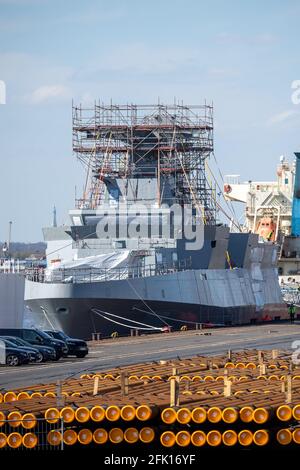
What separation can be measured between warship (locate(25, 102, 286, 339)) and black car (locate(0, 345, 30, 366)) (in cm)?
1233

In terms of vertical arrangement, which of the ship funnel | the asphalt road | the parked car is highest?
the ship funnel

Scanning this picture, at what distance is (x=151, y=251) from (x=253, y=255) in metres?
13.9

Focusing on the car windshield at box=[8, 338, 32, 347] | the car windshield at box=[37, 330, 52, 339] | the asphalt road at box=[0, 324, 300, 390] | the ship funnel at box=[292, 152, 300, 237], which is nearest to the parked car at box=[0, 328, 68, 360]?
the car windshield at box=[37, 330, 52, 339]

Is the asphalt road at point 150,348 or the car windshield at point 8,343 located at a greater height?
the car windshield at point 8,343

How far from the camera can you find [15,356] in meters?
39.0

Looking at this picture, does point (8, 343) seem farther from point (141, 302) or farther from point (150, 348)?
point (141, 302)

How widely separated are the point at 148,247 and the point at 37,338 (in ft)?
48.4

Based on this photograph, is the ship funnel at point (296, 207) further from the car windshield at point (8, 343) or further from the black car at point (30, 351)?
the car windshield at point (8, 343)

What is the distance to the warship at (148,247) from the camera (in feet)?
177

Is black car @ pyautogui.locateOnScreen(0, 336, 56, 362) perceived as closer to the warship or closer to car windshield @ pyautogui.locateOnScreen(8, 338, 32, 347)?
car windshield @ pyautogui.locateOnScreen(8, 338, 32, 347)

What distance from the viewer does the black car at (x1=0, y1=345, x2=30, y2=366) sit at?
128 feet

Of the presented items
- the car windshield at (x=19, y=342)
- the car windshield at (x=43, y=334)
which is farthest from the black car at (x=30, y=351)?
the car windshield at (x=43, y=334)

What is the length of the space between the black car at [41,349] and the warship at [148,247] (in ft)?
33.6
